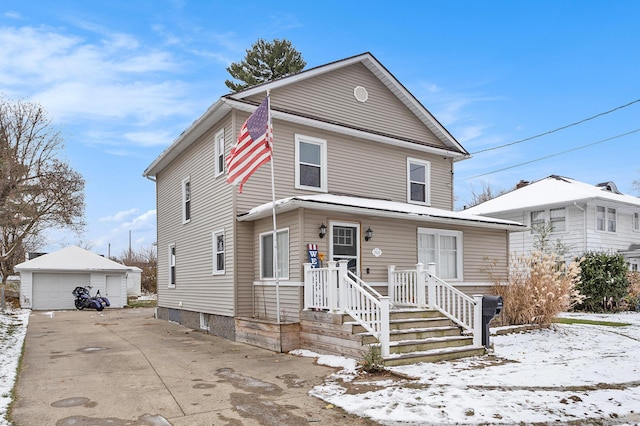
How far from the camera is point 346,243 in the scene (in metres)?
12.0

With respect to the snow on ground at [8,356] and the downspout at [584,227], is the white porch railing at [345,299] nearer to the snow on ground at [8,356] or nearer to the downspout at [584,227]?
the snow on ground at [8,356]

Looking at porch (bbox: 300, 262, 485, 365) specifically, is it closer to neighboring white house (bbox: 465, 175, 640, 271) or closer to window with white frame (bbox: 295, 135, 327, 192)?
window with white frame (bbox: 295, 135, 327, 192)

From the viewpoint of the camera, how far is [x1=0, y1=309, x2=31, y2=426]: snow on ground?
659 cm

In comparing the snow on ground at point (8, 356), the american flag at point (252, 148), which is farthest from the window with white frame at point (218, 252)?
the snow on ground at point (8, 356)

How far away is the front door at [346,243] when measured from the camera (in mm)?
11820

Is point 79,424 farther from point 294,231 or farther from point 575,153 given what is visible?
point 575,153

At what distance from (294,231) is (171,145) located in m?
6.96

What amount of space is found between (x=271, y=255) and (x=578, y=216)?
16.7m

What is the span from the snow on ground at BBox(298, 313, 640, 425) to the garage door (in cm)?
2437

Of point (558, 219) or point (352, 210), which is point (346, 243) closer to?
point (352, 210)

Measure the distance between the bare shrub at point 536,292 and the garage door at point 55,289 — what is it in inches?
933

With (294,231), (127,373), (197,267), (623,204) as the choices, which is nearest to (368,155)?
(294,231)

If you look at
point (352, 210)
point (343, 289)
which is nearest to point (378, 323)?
point (343, 289)

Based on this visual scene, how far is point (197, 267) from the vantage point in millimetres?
15383
